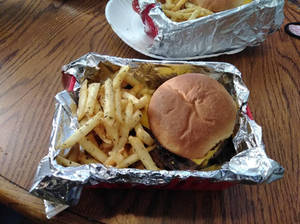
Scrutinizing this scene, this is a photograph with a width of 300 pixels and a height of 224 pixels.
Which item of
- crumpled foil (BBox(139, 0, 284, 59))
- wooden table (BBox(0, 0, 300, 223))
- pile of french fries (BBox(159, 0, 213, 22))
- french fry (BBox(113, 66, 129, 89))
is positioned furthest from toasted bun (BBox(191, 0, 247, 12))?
french fry (BBox(113, 66, 129, 89))

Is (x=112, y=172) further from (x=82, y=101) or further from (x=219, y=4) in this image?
(x=219, y=4)

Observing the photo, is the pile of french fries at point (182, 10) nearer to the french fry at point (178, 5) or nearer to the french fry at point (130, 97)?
the french fry at point (178, 5)

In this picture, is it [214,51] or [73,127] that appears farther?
[214,51]

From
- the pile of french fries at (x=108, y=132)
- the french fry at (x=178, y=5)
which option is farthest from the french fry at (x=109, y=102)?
the french fry at (x=178, y=5)

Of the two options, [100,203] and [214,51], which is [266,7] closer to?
[214,51]

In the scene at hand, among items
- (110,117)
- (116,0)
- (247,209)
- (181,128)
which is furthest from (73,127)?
(116,0)

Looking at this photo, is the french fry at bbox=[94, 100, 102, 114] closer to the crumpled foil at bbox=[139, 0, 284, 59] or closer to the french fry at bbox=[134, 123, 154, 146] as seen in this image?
the french fry at bbox=[134, 123, 154, 146]
